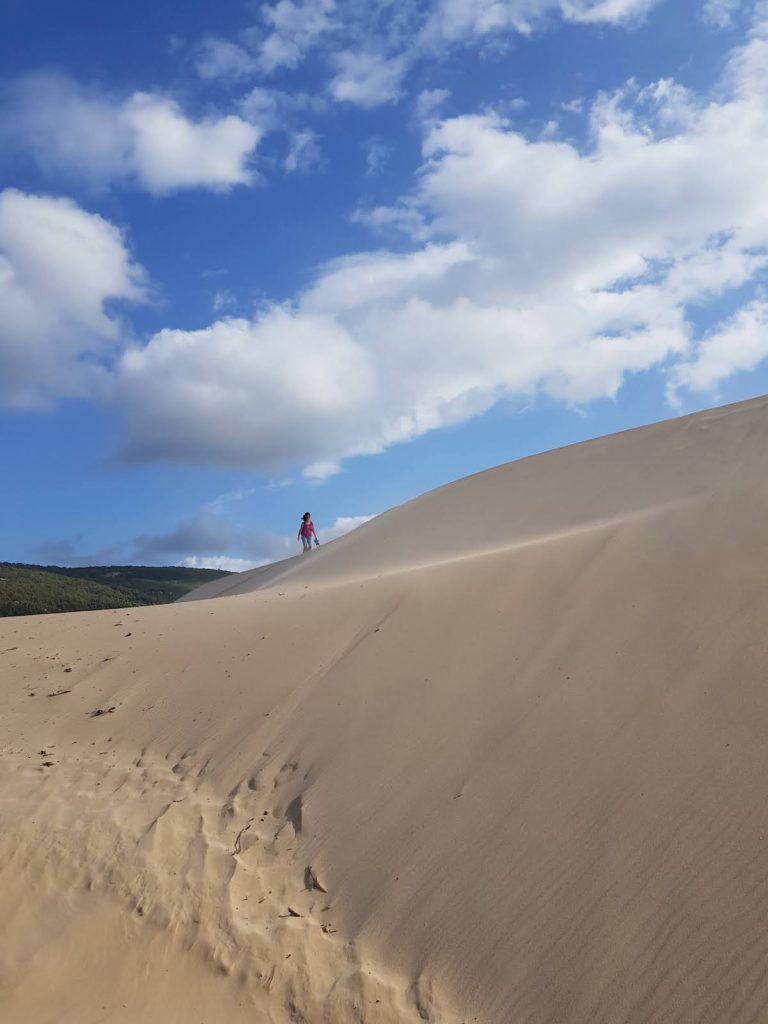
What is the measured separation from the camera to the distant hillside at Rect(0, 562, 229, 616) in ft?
122

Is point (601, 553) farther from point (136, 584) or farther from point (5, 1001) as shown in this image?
point (136, 584)

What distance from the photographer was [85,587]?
4872cm

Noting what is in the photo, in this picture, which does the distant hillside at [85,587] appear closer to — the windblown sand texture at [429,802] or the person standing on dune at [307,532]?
the person standing on dune at [307,532]

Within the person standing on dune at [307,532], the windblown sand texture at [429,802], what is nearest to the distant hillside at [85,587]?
the person standing on dune at [307,532]

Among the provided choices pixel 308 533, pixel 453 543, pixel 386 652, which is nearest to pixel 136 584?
pixel 308 533

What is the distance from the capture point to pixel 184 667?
8.42 meters

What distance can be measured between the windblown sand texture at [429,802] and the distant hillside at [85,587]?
81.8 feet

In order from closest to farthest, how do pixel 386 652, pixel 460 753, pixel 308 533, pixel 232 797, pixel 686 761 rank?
1. pixel 686 761
2. pixel 460 753
3. pixel 232 797
4. pixel 386 652
5. pixel 308 533

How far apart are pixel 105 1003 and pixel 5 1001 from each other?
1.96ft

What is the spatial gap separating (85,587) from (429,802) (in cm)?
4767

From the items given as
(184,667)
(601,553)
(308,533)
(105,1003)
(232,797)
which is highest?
(308,533)

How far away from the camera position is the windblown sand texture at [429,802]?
3996 mm

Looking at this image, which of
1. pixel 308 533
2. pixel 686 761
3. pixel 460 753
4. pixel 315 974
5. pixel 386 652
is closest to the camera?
pixel 315 974

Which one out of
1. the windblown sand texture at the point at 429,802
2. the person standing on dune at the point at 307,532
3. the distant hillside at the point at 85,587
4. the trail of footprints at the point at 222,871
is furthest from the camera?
the distant hillside at the point at 85,587
